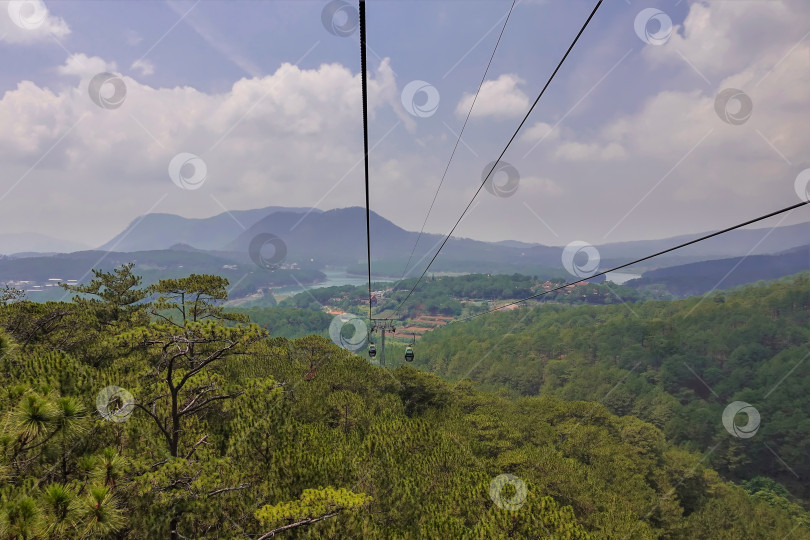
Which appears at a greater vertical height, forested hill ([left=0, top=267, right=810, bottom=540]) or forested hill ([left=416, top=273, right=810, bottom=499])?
forested hill ([left=0, top=267, right=810, bottom=540])

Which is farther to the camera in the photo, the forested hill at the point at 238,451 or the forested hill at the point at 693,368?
the forested hill at the point at 693,368

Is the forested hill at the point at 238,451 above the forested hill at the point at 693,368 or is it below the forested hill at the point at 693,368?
above

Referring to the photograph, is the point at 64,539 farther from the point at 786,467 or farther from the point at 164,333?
the point at 786,467

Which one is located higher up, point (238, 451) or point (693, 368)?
point (238, 451)

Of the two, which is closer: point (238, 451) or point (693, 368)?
point (238, 451)
